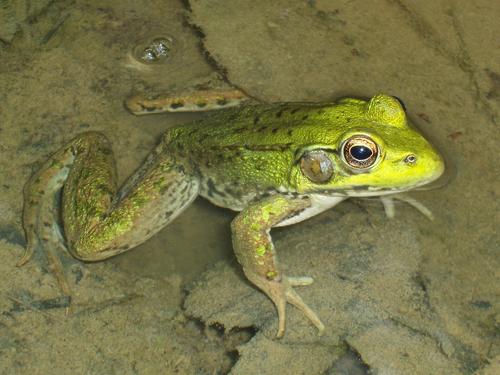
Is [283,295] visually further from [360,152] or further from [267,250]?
[360,152]

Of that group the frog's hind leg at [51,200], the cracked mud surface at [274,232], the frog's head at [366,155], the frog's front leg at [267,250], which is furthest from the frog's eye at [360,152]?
the frog's hind leg at [51,200]

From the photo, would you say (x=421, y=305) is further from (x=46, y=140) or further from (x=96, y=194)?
(x=46, y=140)

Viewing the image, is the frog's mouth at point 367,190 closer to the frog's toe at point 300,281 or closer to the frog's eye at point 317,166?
the frog's eye at point 317,166

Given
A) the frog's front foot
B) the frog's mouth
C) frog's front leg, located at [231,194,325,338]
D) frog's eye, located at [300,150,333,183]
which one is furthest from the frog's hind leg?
the frog's mouth

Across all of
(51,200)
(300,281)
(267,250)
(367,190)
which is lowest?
(300,281)

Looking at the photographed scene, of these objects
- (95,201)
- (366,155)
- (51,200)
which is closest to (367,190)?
(366,155)

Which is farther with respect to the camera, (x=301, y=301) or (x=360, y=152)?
(x=301, y=301)

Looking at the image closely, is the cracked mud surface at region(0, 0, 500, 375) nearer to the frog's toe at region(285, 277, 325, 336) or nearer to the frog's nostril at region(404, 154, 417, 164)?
the frog's toe at region(285, 277, 325, 336)

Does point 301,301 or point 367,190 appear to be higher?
point 367,190
